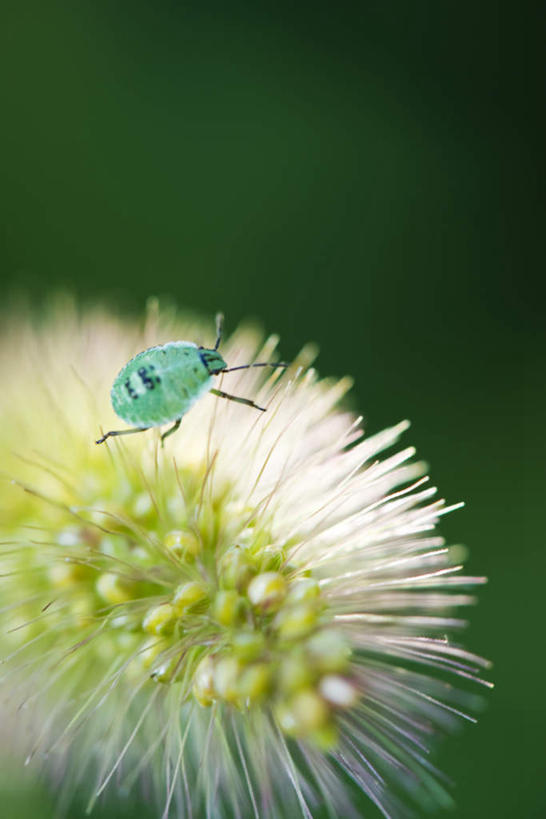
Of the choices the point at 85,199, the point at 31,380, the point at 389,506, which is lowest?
the point at 389,506

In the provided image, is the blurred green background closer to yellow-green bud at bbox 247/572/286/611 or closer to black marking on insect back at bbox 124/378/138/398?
black marking on insect back at bbox 124/378/138/398

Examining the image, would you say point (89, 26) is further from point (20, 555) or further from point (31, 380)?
point (20, 555)

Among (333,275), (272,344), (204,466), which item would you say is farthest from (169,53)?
(204,466)

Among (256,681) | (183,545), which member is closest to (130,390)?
(183,545)

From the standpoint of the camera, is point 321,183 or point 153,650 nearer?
point 153,650

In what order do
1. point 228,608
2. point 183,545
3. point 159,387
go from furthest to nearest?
point 183,545
point 159,387
point 228,608

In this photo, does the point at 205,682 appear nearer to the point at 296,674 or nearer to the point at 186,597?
the point at 186,597

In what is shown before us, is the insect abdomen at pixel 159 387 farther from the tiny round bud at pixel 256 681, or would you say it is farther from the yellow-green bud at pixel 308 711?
the yellow-green bud at pixel 308 711

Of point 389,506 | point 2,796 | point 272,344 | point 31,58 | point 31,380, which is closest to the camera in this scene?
point 389,506
